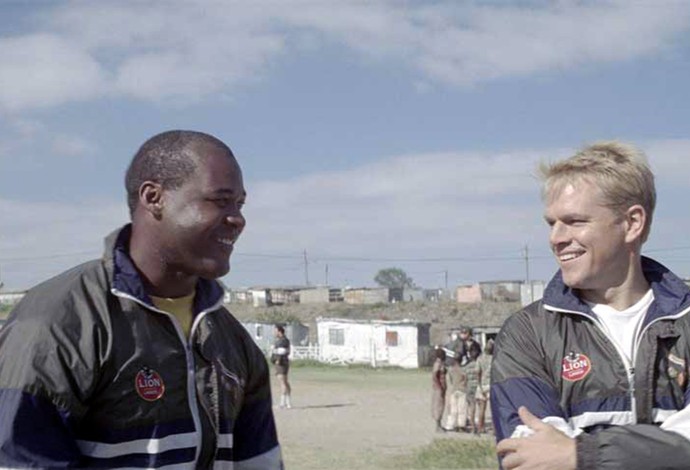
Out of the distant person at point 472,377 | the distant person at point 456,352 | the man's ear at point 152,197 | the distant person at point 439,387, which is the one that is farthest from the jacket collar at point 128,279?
the distant person at point 439,387


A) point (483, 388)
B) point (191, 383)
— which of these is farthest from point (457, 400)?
point (191, 383)

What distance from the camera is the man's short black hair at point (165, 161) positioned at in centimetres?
339

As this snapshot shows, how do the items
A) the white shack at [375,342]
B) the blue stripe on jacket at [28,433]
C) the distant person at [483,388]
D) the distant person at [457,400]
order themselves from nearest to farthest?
the blue stripe on jacket at [28,433] < the distant person at [483,388] < the distant person at [457,400] < the white shack at [375,342]

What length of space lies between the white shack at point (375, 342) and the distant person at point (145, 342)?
50.5m

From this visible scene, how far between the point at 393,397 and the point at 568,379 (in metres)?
27.3

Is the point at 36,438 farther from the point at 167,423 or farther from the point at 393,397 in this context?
the point at 393,397

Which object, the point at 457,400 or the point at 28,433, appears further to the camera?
the point at 457,400

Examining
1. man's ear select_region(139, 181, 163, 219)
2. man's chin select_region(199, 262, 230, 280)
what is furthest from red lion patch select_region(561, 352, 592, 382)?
man's ear select_region(139, 181, 163, 219)

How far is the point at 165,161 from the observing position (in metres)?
3.41

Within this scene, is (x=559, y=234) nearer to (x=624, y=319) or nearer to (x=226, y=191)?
(x=624, y=319)

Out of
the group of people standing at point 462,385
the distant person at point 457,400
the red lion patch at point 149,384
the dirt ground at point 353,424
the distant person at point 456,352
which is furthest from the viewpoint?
the distant person at point 457,400

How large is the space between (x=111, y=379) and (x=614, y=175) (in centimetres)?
171

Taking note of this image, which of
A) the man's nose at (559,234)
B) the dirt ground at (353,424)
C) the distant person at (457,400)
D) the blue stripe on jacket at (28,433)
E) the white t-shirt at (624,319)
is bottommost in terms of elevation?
the dirt ground at (353,424)

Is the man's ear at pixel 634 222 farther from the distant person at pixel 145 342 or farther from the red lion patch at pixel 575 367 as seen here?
the distant person at pixel 145 342
